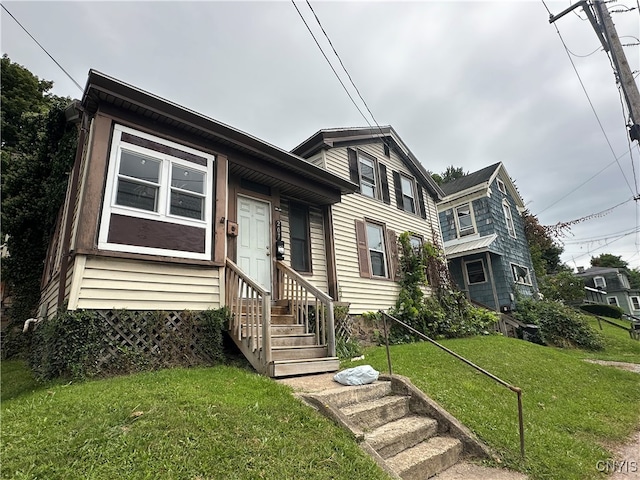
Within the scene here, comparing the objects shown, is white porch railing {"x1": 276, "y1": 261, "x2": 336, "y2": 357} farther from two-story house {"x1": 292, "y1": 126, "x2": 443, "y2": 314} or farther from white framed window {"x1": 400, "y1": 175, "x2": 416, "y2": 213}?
white framed window {"x1": 400, "y1": 175, "x2": 416, "y2": 213}

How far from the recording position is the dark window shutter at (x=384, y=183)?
36.6 feet

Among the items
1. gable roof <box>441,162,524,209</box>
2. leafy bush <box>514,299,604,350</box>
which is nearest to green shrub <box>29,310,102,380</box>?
leafy bush <box>514,299,604,350</box>

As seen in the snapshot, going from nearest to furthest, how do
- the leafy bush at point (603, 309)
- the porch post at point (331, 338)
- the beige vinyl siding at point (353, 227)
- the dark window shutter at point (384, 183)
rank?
the porch post at point (331, 338) → the beige vinyl siding at point (353, 227) → the dark window shutter at point (384, 183) → the leafy bush at point (603, 309)

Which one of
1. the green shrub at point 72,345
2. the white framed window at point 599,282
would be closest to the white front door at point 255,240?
the green shrub at point 72,345

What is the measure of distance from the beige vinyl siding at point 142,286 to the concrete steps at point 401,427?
2623mm

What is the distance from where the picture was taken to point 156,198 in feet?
17.2

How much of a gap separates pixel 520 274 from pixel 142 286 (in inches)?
687

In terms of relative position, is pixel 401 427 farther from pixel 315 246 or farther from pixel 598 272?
pixel 598 272

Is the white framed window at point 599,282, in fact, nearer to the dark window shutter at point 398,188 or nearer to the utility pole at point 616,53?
the dark window shutter at point 398,188

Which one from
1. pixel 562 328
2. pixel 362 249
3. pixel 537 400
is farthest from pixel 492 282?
pixel 537 400

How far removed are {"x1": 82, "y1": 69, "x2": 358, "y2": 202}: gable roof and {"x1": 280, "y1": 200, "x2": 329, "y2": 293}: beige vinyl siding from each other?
125 centimetres

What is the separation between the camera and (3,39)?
6219 millimetres

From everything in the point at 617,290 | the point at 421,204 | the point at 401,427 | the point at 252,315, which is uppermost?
the point at 421,204

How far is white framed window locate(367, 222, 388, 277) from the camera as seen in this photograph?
390 inches
